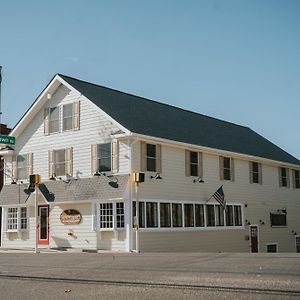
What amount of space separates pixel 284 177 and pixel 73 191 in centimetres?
1666

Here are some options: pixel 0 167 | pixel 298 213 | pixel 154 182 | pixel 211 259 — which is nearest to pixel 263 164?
pixel 298 213

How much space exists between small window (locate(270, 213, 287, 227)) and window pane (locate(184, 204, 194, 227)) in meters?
8.94

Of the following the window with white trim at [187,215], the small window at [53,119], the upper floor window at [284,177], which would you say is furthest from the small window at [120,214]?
the upper floor window at [284,177]

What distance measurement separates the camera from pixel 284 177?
35938mm

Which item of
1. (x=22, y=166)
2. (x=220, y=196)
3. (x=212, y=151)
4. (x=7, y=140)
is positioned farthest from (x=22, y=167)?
(x=220, y=196)

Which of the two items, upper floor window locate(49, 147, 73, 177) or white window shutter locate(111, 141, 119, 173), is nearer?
white window shutter locate(111, 141, 119, 173)

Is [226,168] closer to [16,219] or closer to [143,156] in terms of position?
[143,156]

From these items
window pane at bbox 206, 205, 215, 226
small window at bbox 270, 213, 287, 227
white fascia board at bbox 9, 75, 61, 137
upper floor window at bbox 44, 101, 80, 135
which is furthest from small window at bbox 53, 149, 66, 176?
small window at bbox 270, 213, 287, 227

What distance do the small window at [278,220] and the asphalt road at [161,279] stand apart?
18.3 metres

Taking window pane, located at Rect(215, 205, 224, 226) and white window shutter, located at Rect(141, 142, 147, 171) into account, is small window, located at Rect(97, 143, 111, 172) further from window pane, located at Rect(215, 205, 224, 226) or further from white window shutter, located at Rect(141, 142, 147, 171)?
window pane, located at Rect(215, 205, 224, 226)

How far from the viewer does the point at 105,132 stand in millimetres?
24750

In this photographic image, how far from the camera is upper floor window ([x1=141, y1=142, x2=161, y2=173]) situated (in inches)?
956

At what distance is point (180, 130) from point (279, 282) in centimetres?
1821

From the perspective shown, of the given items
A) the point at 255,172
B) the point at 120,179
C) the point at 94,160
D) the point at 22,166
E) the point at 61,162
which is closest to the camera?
the point at 120,179
